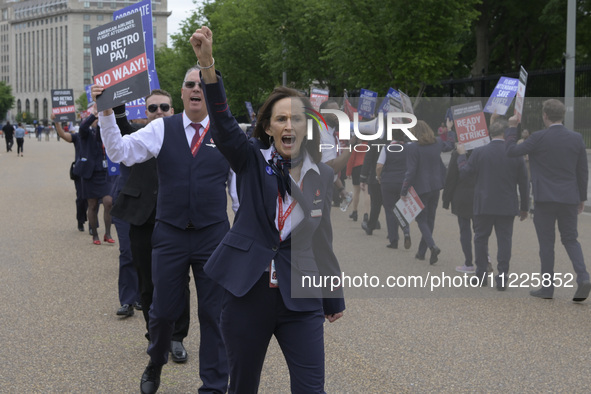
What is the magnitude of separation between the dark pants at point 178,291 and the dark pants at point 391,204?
20.7 feet

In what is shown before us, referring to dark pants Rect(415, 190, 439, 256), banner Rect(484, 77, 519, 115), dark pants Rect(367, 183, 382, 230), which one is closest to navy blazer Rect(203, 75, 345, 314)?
banner Rect(484, 77, 519, 115)

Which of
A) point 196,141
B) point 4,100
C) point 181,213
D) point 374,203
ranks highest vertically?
point 4,100

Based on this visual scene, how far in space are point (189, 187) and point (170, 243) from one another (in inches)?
13.5

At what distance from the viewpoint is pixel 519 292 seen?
808 cm

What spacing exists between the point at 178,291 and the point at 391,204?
6.82 m

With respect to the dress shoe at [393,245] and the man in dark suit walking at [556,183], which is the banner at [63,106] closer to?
the dress shoe at [393,245]

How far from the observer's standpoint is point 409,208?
34.0ft

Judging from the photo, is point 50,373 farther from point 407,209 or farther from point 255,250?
Answer: point 407,209

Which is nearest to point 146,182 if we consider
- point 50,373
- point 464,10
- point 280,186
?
point 50,373

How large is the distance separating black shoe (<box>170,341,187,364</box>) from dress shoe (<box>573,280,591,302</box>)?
12.6 ft

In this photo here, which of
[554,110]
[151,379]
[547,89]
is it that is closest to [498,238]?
[554,110]

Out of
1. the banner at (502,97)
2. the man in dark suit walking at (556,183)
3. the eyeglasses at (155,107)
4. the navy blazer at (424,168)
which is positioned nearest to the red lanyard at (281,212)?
the eyeglasses at (155,107)

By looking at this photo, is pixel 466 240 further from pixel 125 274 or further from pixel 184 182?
pixel 184 182

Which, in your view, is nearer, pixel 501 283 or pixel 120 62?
pixel 120 62
